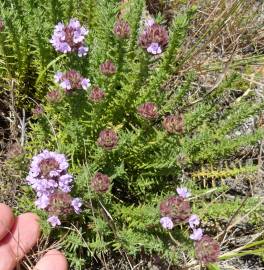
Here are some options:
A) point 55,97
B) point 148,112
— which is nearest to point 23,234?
point 55,97

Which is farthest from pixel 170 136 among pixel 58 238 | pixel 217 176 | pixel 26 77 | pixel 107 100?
pixel 26 77

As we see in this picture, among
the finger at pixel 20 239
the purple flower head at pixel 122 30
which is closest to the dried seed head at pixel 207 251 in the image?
the finger at pixel 20 239

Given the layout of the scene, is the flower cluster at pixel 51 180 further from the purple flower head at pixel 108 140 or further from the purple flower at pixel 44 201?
the purple flower head at pixel 108 140

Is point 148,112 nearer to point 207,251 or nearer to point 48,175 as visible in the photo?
point 48,175

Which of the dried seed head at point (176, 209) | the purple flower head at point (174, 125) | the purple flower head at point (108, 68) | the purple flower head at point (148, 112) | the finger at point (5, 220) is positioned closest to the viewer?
the dried seed head at point (176, 209)

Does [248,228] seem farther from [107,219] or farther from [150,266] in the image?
[107,219]

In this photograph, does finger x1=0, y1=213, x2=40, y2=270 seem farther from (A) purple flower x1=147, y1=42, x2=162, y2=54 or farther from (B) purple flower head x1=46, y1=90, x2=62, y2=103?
(A) purple flower x1=147, y1=42, x2=162, y2=54
